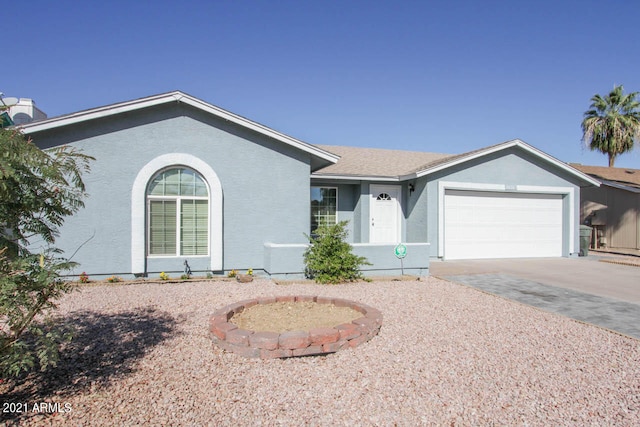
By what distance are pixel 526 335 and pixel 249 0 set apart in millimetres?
10249

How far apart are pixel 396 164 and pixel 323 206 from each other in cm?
388

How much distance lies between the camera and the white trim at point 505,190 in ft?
39.6

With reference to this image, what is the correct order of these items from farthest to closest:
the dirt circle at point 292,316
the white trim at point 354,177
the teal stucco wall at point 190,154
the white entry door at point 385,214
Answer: the white entry door at point 385,214
the white trim at point 354,177
the teal stucco wall at point 190,154
the dirt circle at point 292,316

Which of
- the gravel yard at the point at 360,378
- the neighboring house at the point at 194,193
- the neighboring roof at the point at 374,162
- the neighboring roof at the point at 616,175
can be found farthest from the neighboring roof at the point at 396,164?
the gravel yard at the point at 360,378

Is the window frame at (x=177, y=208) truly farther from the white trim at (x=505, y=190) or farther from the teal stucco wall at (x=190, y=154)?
the white trim at (x=505, y=190)

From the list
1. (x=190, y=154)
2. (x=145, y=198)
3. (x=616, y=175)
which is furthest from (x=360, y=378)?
(x=616, y=175)

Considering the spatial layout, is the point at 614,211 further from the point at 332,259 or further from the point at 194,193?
the point at 194,193

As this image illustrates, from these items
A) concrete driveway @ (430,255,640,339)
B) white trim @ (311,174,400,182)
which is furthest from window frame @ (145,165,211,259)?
concrete driveway @ (430,255,640,339)

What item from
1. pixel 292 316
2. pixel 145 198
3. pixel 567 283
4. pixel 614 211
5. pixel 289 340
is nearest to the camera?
pixel 289 340

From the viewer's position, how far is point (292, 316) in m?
5.32

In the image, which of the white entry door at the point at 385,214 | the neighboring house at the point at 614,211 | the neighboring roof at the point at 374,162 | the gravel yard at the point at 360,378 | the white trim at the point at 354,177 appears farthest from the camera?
the neighboring house at the point at 614,211

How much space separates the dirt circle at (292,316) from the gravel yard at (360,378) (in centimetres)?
61

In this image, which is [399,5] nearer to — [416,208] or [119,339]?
[416,208]

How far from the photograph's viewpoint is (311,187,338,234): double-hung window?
12711 millimetres
